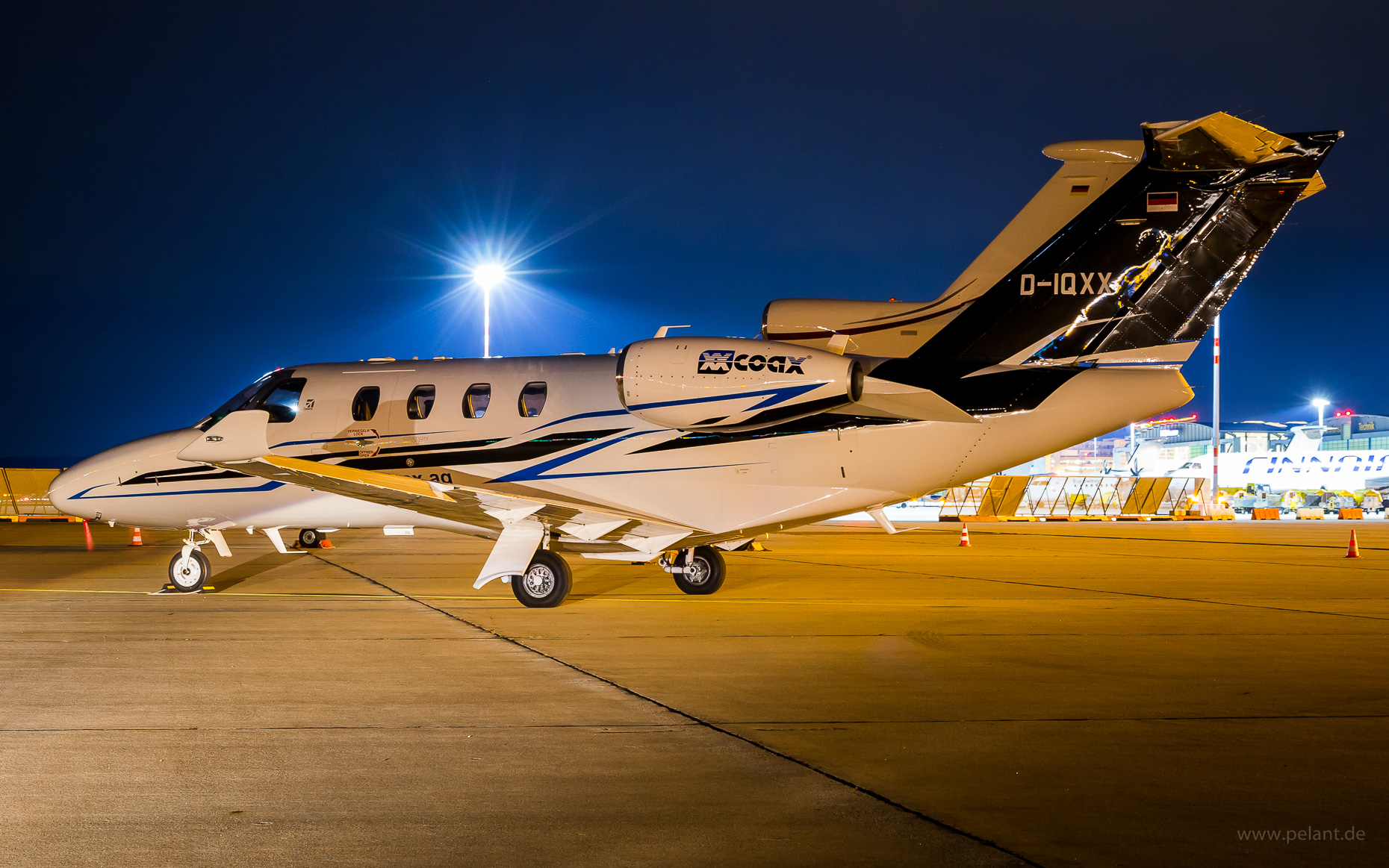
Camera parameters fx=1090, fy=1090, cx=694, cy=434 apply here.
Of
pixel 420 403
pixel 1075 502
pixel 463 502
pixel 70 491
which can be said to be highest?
pixel 1075 502

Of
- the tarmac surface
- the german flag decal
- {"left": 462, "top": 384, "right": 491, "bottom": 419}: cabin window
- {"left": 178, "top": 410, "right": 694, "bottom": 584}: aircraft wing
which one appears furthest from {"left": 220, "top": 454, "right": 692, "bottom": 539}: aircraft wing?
the german flag decal

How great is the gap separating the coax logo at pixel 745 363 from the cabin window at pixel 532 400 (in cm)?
287

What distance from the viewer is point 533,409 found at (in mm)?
13938

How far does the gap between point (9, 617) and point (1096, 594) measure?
1316 cm

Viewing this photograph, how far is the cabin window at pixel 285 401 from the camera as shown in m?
15.0

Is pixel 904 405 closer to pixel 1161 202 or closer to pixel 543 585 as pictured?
pixel 1161 202

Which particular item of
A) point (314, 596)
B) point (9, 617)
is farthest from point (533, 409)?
point (9, 617)

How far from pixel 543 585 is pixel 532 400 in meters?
2.44

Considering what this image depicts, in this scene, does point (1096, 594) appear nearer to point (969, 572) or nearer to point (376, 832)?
point (969, 572)

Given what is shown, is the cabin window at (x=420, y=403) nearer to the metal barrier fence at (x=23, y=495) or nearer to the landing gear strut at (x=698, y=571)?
the landing gear strut at (x=698, y=571)

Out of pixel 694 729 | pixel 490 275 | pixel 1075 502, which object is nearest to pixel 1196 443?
pixel 1075 502

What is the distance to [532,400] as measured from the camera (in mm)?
13992

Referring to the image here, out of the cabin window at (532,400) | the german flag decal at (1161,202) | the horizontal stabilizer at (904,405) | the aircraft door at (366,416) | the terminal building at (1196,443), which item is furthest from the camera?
the terminal building at (1196,443)

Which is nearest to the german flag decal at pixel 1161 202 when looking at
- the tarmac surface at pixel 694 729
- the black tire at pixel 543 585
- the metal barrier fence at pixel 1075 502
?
the tarmac surface at pixel 694 729
